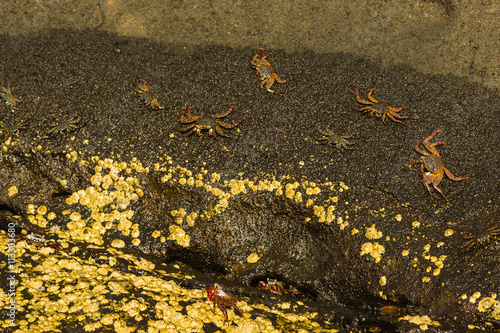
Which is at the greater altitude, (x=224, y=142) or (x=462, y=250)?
(x=224, y=142)

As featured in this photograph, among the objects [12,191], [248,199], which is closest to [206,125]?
[248,199]

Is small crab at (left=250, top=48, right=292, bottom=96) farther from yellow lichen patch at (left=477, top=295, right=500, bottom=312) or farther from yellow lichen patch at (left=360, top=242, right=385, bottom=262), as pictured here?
yellow lichen patch at (left=477, top=295, right=500, bottom=312)

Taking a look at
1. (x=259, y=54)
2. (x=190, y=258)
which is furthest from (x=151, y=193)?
(x=259, y=54)

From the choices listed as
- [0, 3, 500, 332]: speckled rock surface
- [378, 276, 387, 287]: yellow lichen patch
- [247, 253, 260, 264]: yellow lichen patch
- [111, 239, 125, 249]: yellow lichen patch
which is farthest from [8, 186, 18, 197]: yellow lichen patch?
[378, 276, 387, 287]: yellow lichen patch

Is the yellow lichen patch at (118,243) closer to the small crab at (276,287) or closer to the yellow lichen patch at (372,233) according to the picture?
the small crab at (276,287)

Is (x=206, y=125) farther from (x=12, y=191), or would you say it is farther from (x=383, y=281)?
(x=383, y=281)

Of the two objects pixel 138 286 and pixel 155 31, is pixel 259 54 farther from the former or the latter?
pixel 138 286
